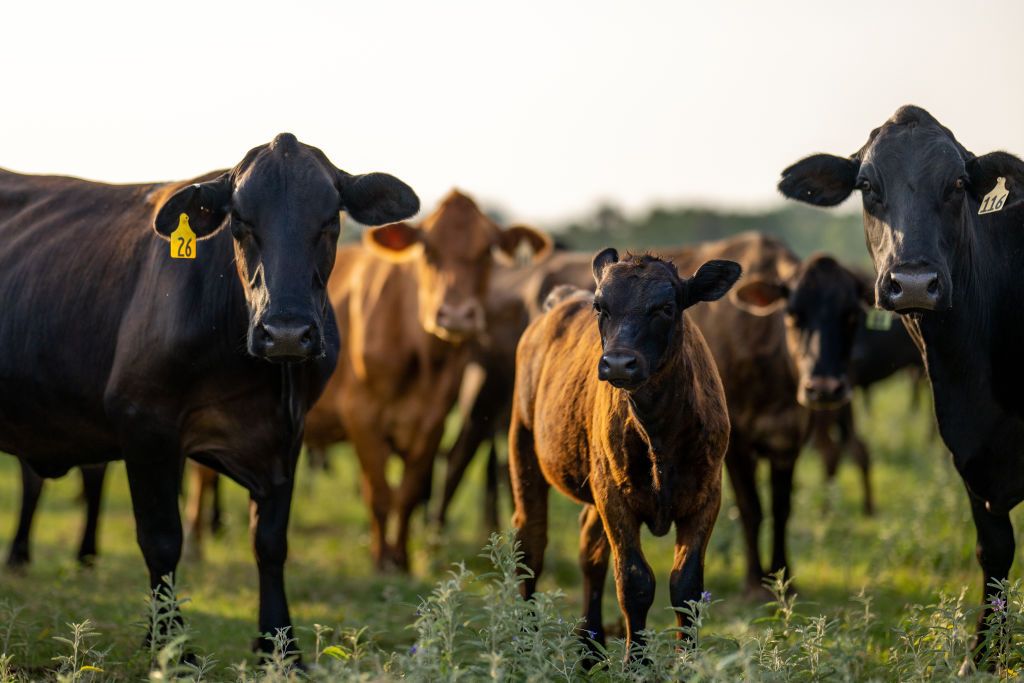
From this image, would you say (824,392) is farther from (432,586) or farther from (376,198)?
(376,198)

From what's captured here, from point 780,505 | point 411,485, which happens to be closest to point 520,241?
point 411,485

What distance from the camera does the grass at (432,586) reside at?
226 inches

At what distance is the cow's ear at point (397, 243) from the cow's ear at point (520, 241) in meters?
0.83

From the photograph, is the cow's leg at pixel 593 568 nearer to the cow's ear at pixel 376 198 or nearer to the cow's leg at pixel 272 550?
the cow's leg at pixel 272 550

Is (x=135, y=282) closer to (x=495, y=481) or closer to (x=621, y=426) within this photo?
(x=621, y=426)

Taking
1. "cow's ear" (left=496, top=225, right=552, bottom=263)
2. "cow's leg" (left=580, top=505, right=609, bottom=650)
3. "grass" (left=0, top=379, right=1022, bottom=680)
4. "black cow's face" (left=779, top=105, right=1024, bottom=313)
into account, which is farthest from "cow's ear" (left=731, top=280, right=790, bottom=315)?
"cow's leg" (left=580, top=505, right=609, bottom=650)

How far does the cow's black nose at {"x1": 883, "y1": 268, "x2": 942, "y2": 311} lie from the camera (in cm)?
584

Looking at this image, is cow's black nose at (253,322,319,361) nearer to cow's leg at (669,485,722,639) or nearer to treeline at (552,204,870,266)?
cow's leg at (669,485,722,639)

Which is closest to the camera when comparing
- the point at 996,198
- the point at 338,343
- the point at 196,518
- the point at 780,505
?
the point at 996,198

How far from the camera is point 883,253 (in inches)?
245

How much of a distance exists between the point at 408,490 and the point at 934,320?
5617 millimetres

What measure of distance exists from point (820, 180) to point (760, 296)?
3.03 m

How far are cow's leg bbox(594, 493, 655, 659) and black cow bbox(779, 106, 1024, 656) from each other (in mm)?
1526

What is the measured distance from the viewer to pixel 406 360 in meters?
11.3
